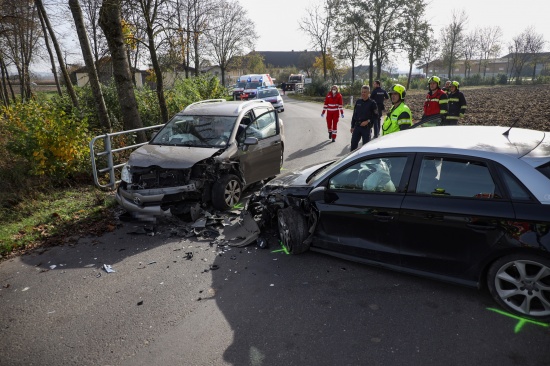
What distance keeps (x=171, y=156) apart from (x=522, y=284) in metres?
5.15

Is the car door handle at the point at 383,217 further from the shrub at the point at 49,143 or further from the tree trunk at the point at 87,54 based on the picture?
the tree trunk at the point at 87,54

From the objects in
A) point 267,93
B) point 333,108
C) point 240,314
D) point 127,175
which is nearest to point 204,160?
point 127,175

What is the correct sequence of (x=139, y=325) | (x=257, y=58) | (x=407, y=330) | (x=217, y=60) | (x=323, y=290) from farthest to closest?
(x=257, y=58), (x=217, y=60), (x=323, y=290), (x=139, y=325), (x=407, y=330)

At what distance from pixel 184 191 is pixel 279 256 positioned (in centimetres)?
207

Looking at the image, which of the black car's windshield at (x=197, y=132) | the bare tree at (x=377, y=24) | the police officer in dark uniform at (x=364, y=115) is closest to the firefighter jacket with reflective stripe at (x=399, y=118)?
the police officer in dark uniform at (x=364, y=115)

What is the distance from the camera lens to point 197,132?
7.40 m

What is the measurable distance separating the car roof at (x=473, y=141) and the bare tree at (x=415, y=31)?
1329 inches

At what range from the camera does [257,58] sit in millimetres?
69812

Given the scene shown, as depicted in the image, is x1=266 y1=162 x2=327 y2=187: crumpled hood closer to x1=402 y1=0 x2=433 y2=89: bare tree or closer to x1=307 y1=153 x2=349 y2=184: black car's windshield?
x1=307 y1=153 x2=349 y2=184: black car's windshield

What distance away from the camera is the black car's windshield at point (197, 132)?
23.4 feet

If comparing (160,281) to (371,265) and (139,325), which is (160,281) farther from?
(371,265)

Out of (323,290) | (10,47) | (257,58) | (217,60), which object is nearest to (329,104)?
(323,290)

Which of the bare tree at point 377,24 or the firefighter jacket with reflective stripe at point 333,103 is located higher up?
the bare tree at point 377,24

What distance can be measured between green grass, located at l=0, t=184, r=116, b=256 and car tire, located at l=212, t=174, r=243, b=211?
1811 millimetres
